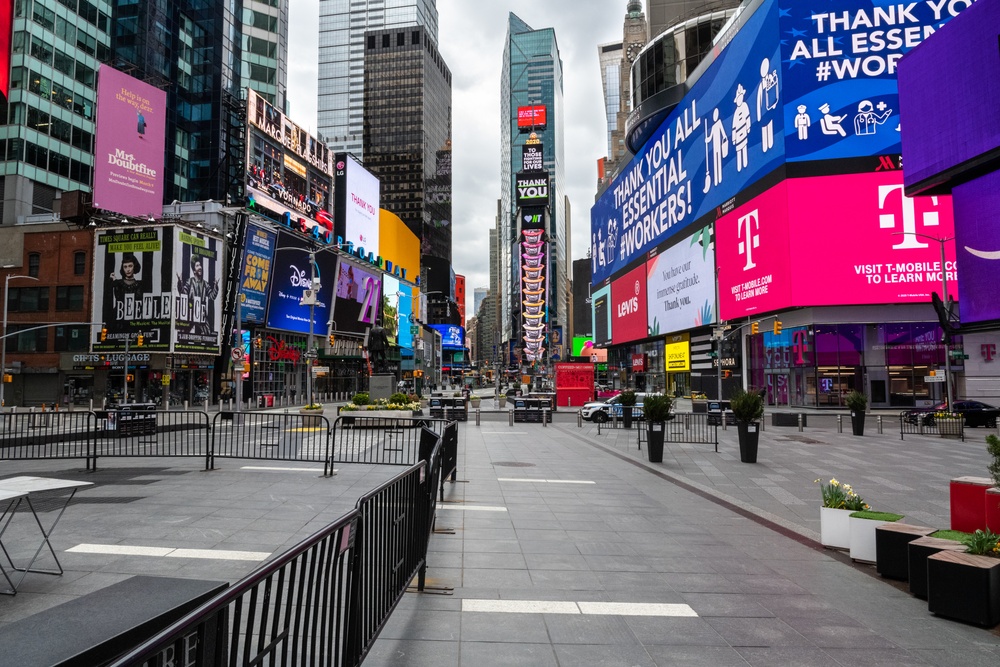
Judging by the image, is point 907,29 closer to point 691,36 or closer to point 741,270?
point 741,270

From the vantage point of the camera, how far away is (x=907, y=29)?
45938mm

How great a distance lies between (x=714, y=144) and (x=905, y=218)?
19.3 m

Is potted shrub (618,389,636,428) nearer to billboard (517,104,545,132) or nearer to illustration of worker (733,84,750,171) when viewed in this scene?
illustration of worker (733,84,750,171)

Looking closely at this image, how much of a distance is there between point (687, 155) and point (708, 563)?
6415cm

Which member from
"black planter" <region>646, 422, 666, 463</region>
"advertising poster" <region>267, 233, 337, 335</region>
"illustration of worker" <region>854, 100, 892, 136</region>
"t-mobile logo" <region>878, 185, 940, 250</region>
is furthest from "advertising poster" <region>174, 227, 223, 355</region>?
"t-mobile logo" <region>878, 185, 940, 250</region>

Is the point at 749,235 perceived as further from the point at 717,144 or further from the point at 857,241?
the point at 717,144

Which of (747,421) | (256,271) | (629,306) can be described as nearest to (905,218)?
(747,421)

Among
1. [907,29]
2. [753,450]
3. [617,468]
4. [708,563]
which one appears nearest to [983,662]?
[708,563]

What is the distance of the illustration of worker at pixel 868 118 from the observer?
149ft

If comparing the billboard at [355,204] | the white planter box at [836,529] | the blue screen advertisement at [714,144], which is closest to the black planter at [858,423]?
the white planter box at [836,529]

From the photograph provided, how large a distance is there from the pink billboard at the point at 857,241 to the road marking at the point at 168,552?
46.3m

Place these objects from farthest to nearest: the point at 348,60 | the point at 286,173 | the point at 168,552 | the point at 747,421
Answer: the point at 348,60, the point at 286,173, the point at 747,421, the point at 168,552

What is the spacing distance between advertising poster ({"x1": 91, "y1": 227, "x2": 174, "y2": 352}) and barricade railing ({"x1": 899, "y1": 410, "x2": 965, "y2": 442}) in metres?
46.6

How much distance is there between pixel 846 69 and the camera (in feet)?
151
